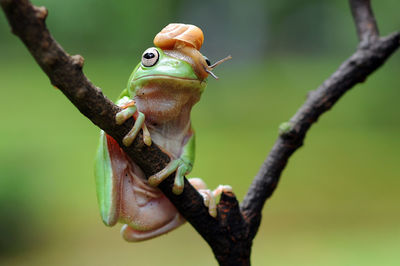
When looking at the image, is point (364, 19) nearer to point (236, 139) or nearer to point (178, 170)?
point (178, 170)

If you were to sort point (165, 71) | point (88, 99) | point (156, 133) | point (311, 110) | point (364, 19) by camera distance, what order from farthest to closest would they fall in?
point (364, 19), point (311, 110), point (156, 133), point (165, 71), point (88, 99)

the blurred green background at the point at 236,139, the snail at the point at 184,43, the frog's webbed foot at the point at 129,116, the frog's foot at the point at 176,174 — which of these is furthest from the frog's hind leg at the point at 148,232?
the blurred green background at the point at 236,139

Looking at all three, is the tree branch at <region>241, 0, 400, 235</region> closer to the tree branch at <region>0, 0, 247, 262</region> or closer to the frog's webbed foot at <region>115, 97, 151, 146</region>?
the tree branch at <region>0, 0, 247, 262</region>

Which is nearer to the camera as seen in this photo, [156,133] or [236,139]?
[156,133]

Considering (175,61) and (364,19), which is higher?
(364,19)

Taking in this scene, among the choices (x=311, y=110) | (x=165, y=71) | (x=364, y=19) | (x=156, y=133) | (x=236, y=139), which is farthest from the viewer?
(x=236, y=139)

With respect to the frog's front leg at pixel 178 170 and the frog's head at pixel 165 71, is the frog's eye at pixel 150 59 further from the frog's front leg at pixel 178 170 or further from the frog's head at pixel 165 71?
the frog's front leg at pixel 178 170

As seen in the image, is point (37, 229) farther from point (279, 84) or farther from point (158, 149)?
point (279, 84)

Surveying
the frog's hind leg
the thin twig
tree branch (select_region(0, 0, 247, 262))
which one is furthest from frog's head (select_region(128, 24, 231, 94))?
the thin twig

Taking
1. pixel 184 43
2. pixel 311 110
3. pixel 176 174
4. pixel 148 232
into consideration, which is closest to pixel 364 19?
pixel 311 110
